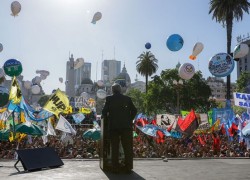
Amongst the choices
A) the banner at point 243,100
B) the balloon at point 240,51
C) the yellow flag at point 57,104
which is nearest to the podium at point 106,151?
the yellow flag at point 57,104

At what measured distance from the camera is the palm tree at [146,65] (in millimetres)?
66875

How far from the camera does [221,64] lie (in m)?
19.8

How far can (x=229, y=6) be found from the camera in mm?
35719

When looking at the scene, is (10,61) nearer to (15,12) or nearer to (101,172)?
(15,12)

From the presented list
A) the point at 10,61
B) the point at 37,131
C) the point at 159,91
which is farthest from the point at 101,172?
the point at 159,91

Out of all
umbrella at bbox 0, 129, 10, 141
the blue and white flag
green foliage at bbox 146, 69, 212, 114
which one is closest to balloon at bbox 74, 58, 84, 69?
the blue and white flag

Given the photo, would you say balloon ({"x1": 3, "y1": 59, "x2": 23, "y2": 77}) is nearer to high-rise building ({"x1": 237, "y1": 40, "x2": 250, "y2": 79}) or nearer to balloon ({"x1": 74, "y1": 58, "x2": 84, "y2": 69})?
balloon ({"x1": 74, "y1": 58, "x2": 84, "y2": 69})

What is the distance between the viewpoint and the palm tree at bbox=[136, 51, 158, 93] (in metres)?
66.9

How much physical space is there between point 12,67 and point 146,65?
159ft

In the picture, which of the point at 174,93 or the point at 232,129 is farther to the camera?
the point at 174,93

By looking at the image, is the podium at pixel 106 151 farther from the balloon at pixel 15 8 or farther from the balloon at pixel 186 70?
the balloon at pixel 15 8

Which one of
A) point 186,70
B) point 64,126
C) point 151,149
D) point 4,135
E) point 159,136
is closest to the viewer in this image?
point 4,135

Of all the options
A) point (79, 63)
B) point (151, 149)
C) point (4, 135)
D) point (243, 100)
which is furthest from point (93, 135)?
point (79, 63)

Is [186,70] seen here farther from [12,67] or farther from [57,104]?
[12,67]
